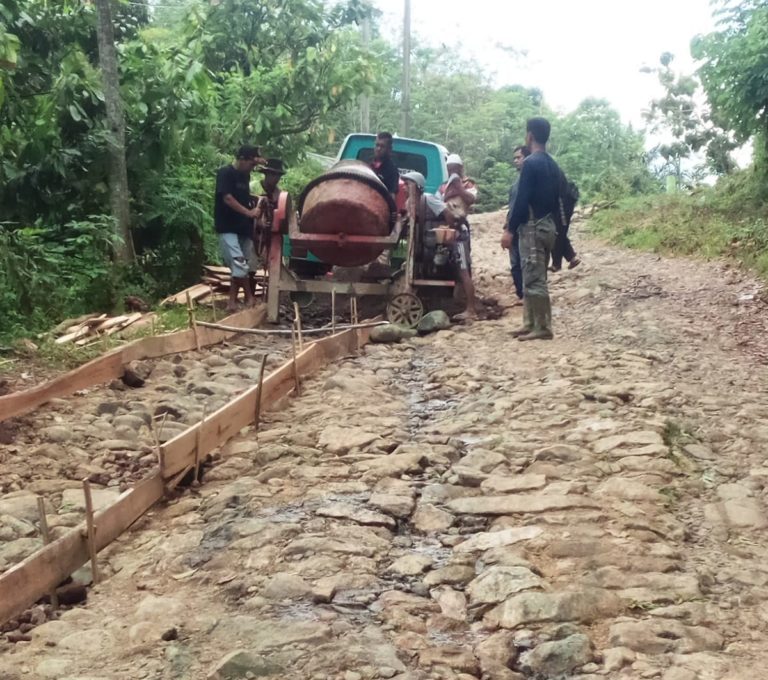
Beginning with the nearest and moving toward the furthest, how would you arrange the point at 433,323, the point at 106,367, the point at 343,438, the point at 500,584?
the point at 500,584 → the point at 343,438 → the point at 106,367 → the point at 433,323

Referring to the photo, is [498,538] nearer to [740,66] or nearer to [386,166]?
[386,166]

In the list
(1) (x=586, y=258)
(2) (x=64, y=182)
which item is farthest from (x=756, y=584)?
(1) (x=586, y=258)

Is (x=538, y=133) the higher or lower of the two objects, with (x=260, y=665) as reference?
higher

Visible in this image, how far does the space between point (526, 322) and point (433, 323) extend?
3.26ft

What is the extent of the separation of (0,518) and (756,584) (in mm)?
3105

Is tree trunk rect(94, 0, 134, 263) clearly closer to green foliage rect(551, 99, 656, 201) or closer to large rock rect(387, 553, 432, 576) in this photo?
large rock rect(387, 553, 432, 576)

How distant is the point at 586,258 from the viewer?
47.0 ft

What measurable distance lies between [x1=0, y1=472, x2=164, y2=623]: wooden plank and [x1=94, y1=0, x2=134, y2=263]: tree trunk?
5211mm

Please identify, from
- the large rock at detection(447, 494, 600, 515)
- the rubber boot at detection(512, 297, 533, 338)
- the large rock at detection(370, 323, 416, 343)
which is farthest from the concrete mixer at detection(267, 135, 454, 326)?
the large rock at detection(447, 494, 600, 515)

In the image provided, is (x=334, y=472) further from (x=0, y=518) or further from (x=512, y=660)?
(x=512, y=660)

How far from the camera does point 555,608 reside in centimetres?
294

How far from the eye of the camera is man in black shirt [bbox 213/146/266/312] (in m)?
8.63

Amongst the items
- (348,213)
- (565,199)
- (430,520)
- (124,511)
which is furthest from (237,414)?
(565,199)

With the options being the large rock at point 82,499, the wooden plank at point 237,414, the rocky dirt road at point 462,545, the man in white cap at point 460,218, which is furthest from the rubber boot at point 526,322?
the large rock at point 82,499
